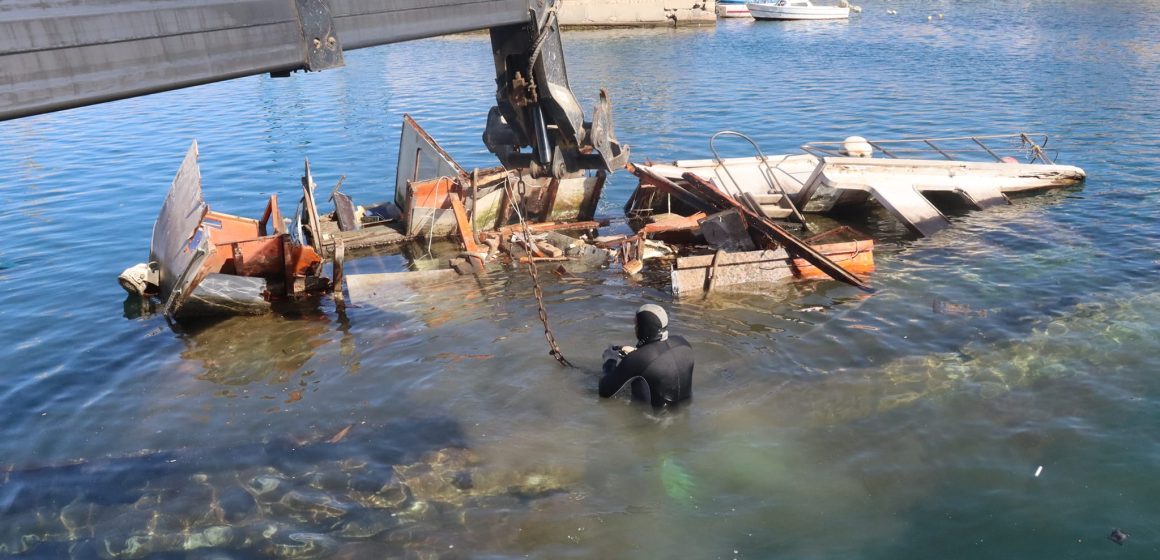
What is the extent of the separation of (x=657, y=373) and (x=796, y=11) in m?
52.2

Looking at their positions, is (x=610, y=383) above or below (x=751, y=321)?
above

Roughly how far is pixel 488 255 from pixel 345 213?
144 inches

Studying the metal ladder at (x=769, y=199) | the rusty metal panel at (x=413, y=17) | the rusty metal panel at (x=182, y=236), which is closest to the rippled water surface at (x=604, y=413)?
the rusty metal panel at (x=182, y=236)

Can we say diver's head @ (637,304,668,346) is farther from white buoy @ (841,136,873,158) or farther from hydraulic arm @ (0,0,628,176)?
white buoy @ (841,136,873,158)

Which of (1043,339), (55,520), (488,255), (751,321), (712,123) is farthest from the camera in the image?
(712,123)

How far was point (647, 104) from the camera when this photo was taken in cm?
2938

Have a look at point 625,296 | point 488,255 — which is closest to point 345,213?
point 488,255

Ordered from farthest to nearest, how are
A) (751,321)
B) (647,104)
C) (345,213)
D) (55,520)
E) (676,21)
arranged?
(676,21) → (647,104) → (345,213) → (751,321) → (55,520)

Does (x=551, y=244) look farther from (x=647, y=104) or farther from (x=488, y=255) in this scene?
(x=647, y=104)

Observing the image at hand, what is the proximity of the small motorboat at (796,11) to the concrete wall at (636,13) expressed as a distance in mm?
6886

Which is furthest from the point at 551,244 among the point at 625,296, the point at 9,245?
the point at 9,245

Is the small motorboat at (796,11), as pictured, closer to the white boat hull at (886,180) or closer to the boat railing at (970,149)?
Result: the boat railing at (970,149)

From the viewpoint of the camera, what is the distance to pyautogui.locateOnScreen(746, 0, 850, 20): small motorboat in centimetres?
5378

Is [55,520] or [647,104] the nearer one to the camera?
[55,520]
